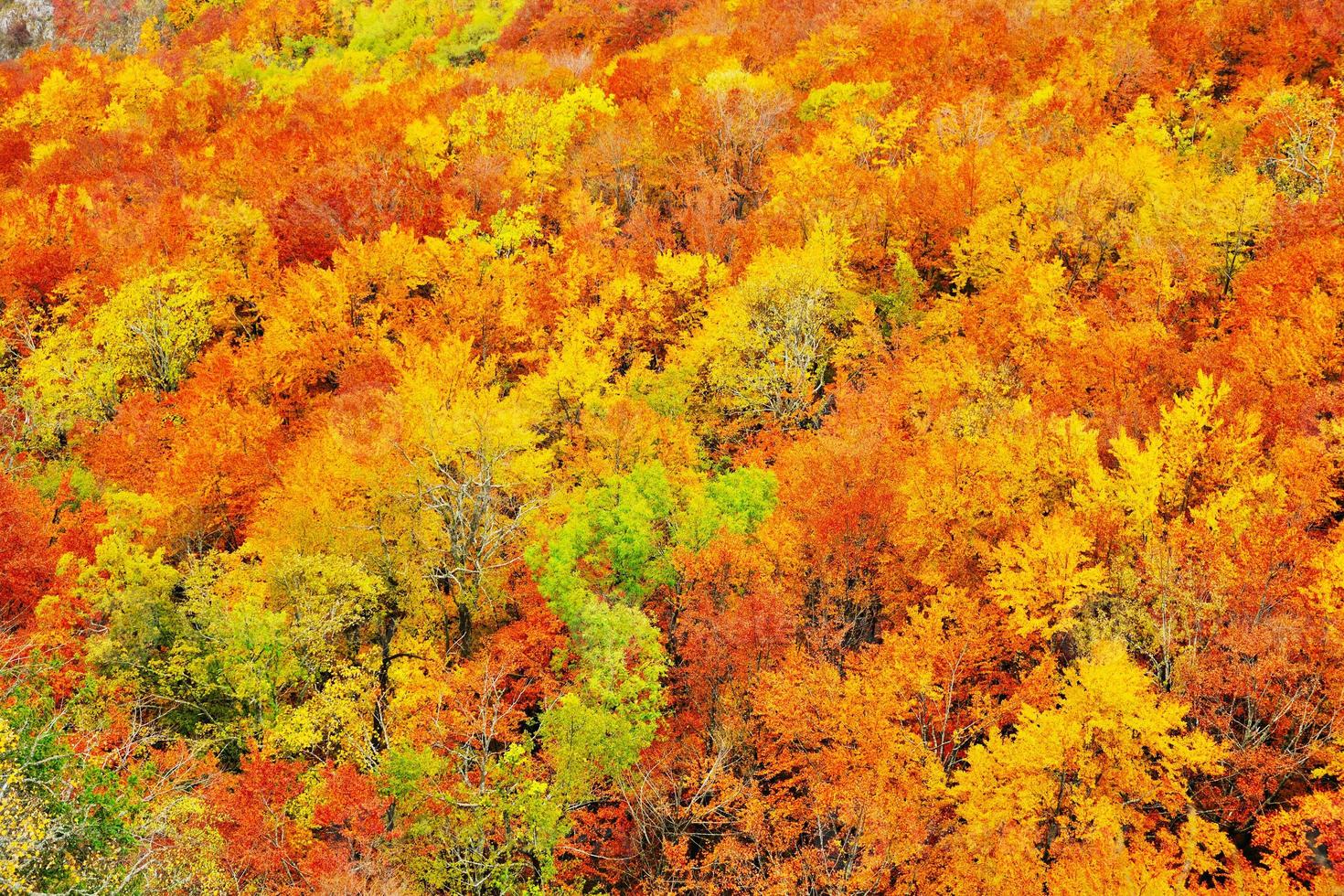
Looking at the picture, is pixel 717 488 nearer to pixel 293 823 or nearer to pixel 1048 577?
pixel 1048 577

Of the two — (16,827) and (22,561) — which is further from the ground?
(16,827)

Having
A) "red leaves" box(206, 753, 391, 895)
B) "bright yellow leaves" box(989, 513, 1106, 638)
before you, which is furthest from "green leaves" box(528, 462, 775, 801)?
"bright yellow leaves" box(989, 513, 1106, 638)

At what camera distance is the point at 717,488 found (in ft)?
114

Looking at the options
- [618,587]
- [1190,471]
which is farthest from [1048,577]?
[618,587]

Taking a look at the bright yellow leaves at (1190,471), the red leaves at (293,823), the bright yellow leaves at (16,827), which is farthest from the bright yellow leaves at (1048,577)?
the bright yellow leaves at (16,827)

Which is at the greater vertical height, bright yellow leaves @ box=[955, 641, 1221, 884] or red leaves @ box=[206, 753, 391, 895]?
red leaves @ box=[206, 753, 391, 895]

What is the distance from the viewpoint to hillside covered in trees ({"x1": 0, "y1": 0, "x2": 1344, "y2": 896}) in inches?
1019

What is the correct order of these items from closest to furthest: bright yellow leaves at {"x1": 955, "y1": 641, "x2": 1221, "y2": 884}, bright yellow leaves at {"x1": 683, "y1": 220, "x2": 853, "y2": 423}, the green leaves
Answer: bright yellow leaves at {"x1": 955, "y1": 641, "x2": 1221, "y2": 884}, the green leaves, bright yellow leaves at {"x1": 683, "y1": 220, "x2": 853, "y2": 423}

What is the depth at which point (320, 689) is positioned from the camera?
34.9 metres

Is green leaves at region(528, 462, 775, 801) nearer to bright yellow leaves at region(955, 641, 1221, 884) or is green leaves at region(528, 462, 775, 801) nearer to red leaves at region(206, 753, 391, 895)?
red leaves at region(206, 753, 391, 895)

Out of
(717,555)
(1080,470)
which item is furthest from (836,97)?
(717,555)

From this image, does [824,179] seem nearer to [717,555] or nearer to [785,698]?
[717,555]

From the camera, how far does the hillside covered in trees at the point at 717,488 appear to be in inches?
1019

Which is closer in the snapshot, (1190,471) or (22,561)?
(1190,471)
